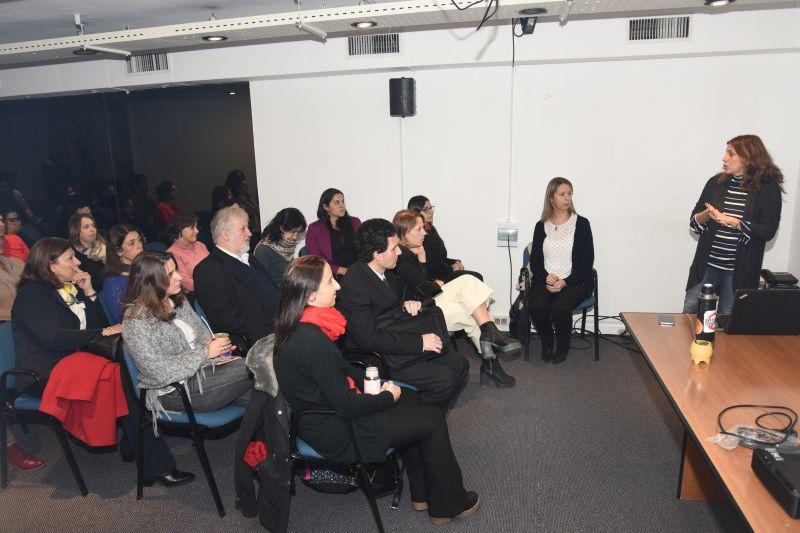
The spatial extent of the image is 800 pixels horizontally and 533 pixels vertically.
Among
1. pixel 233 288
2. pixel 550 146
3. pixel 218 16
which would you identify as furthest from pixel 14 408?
pixel 550 146

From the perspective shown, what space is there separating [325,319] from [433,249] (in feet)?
8.32

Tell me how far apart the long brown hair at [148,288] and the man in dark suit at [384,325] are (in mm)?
907

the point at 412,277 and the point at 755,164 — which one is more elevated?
the point at 755,164


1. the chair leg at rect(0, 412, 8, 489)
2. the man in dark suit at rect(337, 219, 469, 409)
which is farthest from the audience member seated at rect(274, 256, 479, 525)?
the chair leg at rect(0, 412, 8, 489)

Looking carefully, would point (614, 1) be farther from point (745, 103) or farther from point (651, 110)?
point (745, 103)

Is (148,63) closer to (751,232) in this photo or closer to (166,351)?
(166,351)

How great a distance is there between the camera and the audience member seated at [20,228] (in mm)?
5480

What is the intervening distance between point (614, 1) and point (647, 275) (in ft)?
8.31

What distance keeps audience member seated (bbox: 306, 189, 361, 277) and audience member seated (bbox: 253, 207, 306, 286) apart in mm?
411

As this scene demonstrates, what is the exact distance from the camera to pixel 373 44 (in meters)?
5.08

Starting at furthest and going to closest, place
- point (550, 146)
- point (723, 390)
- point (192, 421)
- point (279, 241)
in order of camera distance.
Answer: point (550, 146)
point (279, 241)
point (192, 421)
point (723, 390)

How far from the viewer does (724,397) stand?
7.72 feet

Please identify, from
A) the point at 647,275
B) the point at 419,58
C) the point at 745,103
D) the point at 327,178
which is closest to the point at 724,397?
the point at 647,275

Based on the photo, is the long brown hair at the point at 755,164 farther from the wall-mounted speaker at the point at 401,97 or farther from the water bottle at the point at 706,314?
the wall-mounted speaker at the point at 401,97
